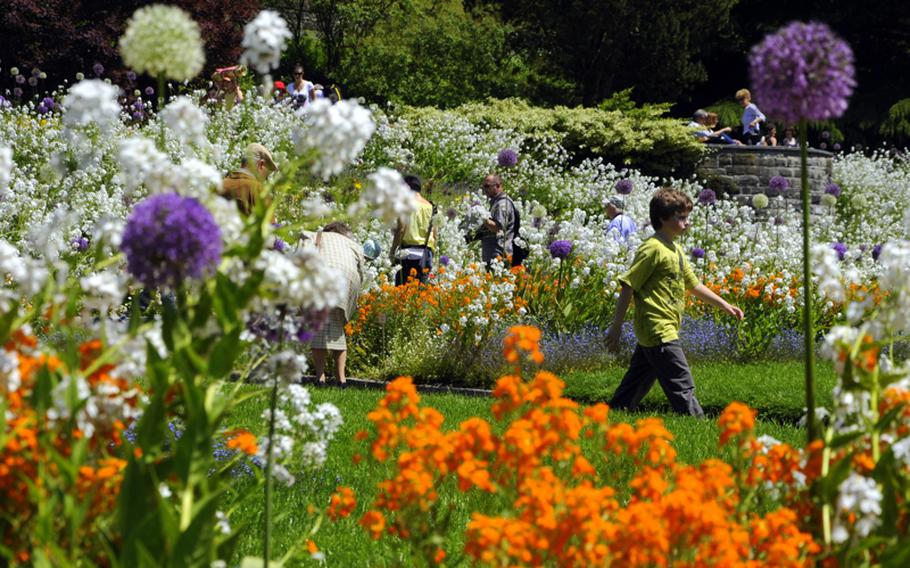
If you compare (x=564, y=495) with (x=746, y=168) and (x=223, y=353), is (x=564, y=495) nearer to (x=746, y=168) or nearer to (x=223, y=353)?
(x=223, y=353)

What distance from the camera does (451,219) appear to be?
1321 centimetres

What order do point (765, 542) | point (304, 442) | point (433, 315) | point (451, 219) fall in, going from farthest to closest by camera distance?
point (451, 219), point (433, 315), point (304, 442), point (765, 542)

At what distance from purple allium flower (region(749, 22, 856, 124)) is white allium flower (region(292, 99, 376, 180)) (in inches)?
32.0

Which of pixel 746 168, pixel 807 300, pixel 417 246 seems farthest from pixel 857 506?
pixel 746 168

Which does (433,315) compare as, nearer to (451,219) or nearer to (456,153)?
(451,219)

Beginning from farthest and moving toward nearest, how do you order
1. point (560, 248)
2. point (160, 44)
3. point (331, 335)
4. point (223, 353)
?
point (560, 248), point (331, 335), point (160, 44), point (223, 353)

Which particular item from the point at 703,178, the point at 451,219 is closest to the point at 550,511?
the point at 451,219

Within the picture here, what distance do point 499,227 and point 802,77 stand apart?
884cm

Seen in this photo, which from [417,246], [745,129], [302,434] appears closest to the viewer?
[302,434]

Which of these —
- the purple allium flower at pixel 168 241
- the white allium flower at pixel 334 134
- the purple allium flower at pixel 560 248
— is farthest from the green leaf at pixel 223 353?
the purple allium flower at pixel 560 248

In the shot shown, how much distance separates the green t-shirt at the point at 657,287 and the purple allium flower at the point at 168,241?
5083mm

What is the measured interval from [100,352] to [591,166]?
15.9 metres

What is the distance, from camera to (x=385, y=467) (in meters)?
4.88

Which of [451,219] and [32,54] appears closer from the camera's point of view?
[451,219]
